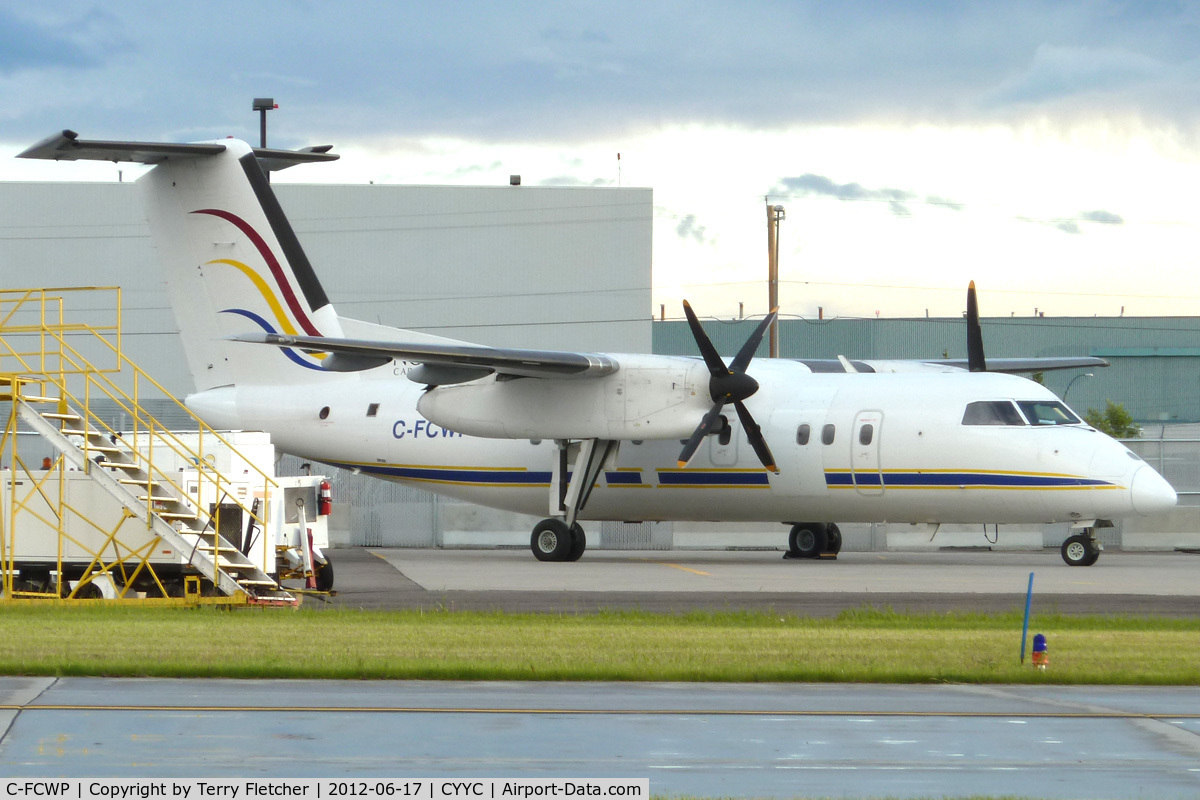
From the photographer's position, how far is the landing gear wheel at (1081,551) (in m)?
24.9

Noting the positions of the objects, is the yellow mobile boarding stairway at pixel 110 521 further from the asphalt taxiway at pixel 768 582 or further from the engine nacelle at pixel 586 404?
the engine nacelle at pixel 586 404

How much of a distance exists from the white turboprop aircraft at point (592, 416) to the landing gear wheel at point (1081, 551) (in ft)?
0.08

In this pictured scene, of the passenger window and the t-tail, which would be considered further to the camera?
the t-tail

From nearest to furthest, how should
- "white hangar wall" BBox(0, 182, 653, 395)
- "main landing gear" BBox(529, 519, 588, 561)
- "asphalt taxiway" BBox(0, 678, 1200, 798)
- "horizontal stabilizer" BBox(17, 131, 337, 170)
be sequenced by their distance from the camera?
"asphalt taxiway" BBox(0, 678, 1200, 798) < "horizontal stabilizer" BBox(17, 131, 337, 170) < "main landing gear" BBox(529, 519, 588, 561) < "white hangar wall" BBox(0, 182, 653, 395)

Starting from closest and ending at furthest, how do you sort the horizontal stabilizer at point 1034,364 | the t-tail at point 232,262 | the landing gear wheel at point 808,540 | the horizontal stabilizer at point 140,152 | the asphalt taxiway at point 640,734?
the asphalt taxiway at point 640,734 < the horizontal stabilizer at point 140,152 < the t-tail at point 232,262 < the landing gear wheel at point 808,540 < the horizontal stabilizer at point 1034,364

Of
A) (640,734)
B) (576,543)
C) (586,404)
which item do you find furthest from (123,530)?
(640,734)

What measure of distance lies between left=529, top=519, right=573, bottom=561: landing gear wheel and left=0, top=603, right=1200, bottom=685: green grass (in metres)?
10.4

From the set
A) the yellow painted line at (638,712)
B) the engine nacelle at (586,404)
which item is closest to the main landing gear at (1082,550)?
the engine nacelle at (586,404)

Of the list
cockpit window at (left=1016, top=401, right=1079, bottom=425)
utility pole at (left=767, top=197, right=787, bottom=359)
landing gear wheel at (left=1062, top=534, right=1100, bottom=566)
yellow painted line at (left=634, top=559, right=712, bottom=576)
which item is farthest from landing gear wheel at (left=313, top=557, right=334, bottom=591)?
utility pole at (left=767, top=197, right=787, bottom=359)

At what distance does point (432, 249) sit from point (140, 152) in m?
44.5

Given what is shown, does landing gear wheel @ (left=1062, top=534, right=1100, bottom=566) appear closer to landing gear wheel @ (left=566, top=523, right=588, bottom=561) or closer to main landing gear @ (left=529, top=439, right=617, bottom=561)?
main landing gear @ (left=529, top=439, right=617, bottom=561)

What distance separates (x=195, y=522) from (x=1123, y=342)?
70250 mm

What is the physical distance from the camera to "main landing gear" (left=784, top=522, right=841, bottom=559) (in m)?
28.1

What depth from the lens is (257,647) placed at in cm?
1250
